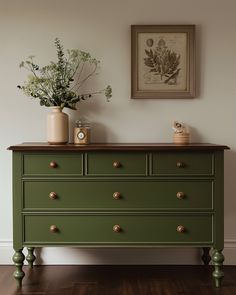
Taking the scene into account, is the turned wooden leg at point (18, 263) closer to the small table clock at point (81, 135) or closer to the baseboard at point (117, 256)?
the baseboard at point (117, 256)

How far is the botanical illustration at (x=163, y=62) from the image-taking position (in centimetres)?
326

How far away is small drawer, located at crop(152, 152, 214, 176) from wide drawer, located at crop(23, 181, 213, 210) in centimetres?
7

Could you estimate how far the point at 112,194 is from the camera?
9.12 feet

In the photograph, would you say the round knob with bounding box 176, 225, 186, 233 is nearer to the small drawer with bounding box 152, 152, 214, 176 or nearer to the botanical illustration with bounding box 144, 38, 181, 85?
the small drawer with bounding box 152, 152, 214, 176

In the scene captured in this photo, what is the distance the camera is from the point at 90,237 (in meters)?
2.79

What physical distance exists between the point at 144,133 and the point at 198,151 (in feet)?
2.05

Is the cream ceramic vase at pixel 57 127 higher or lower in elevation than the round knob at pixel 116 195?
higher

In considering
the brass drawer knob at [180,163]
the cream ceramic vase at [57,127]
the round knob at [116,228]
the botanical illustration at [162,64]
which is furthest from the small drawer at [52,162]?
the botanical illustration at [162,64]

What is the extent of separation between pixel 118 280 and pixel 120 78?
151 centimetres

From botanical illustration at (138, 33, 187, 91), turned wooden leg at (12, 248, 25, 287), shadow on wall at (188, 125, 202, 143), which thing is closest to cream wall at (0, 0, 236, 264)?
shadow on wall at (188, 125, 202, 143)

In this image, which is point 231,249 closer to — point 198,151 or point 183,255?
point 183,255

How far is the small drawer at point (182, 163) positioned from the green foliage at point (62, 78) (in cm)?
71

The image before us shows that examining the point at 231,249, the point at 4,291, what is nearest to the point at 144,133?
the point at 231,249

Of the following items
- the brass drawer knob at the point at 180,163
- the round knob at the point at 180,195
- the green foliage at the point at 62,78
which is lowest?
the round knob at the point at 180,195
